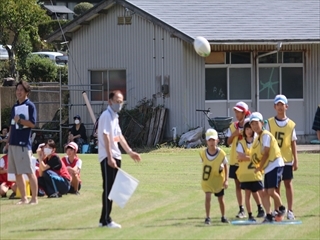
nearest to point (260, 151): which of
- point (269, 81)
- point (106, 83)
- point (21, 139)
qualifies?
point (21, 139)

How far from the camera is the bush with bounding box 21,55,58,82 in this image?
4153 cm

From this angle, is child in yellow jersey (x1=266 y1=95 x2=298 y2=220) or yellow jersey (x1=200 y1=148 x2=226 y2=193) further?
child in yellow jersey (x1=266 y1=95 x2=298 y2=220)

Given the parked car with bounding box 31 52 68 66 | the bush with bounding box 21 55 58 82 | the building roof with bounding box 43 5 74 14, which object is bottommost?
the bush with bounding box 21 55 58 82

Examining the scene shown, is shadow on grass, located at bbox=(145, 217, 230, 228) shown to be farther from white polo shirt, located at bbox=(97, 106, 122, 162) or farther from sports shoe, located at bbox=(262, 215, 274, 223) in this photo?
white polo shirt, located at bbox=(97, 106, 122, 162)

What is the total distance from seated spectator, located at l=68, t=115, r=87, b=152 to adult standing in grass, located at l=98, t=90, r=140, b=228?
15782mm

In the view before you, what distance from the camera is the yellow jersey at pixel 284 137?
13.4 m

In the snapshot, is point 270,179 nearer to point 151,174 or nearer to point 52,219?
point 52,219

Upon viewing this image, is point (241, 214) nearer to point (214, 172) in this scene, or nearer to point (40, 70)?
point (214, 172)

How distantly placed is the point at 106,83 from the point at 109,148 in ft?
62.8

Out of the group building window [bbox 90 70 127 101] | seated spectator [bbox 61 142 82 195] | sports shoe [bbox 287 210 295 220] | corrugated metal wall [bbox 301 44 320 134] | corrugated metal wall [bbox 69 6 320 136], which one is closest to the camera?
sports shoe [bbox 287 210 295 220]

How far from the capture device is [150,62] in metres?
30.1

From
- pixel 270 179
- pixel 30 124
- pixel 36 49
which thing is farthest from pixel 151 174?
pixel 36 49

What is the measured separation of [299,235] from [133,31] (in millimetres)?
19245

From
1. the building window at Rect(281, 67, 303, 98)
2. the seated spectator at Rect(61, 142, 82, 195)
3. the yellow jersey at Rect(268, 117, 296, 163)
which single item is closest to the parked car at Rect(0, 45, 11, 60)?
the building window at Rect(281, 67, 303, 98)
